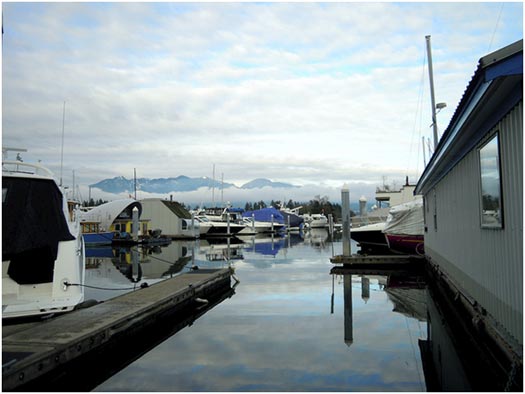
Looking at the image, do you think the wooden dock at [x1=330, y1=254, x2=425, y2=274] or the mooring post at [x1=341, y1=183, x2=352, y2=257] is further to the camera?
the mooring post at [x1=341, y1=183, x2=352, y2=257]

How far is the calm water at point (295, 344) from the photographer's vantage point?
6578mm

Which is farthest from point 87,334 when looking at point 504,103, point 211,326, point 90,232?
point 90,232

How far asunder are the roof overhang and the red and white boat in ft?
48.4

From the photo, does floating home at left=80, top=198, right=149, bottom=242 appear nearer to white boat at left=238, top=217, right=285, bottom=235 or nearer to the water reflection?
white boat at left=238, top=217, right=285, bottom=235

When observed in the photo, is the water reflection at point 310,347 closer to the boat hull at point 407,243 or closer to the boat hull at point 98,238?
the boat hull at point 407,243

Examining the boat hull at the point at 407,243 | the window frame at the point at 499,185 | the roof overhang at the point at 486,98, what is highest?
the roof overhang at the point at 486,98

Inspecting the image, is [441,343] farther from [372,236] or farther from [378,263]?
[372,236]

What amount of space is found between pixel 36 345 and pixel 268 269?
13485 mm

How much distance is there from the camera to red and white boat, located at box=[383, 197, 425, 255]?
23781mm

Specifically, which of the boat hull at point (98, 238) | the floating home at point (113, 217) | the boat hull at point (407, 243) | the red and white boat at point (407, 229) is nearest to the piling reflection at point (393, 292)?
the boat hull at point (407, 243)

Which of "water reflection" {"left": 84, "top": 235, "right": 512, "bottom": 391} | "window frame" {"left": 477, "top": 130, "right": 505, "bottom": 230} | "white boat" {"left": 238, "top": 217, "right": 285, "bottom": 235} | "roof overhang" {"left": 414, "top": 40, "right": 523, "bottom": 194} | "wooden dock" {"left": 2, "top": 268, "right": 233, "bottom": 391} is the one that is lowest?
"water reflection" {"left": 84, "top": 235, "right": 512, "bottom": 391}

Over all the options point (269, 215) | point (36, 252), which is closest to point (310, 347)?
point (36, 252)

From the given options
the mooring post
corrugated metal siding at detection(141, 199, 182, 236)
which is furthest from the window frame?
corrugated metal siding at detection(141, 199, 182, 236)

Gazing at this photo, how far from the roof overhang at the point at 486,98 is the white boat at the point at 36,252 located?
7225mm
